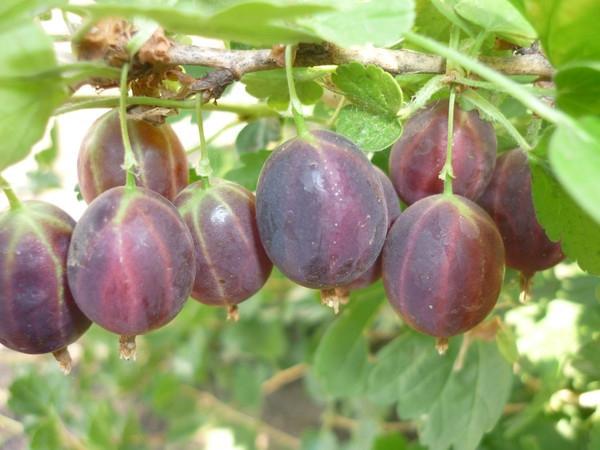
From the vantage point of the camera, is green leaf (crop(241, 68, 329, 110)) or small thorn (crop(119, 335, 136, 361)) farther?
green leaf (crop(241, 68, 329, 110))

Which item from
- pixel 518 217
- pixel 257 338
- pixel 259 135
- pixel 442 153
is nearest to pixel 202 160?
pixel 442 153

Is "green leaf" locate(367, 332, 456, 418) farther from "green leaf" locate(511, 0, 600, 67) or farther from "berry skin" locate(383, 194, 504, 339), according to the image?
"green leaf" locate(511, 0, 600, 67)

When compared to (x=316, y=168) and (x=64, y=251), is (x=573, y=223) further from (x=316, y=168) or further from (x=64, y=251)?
(x=64, y=251)

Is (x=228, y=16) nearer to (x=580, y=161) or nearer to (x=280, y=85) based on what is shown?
(x=580, y=161)

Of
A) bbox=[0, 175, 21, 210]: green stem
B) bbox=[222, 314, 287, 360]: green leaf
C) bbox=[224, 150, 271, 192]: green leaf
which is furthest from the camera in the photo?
bbox=[222, 314, 287, 360]: green leaf

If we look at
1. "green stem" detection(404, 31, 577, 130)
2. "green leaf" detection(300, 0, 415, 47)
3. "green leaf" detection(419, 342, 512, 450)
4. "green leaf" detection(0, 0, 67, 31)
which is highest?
"green leaf" detection(0, 0, 67, 31)

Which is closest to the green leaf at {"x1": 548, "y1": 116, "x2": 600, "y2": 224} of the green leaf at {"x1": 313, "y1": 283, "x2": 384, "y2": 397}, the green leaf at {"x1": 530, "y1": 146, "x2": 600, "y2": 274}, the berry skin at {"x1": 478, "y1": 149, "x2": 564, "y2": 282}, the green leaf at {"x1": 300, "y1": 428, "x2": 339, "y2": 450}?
the green leaf at {"x1": 530, "y1": 146, "x2": 600, "y2": 274}

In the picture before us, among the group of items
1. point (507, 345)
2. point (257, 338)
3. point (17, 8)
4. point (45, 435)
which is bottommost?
point (257, 338)
